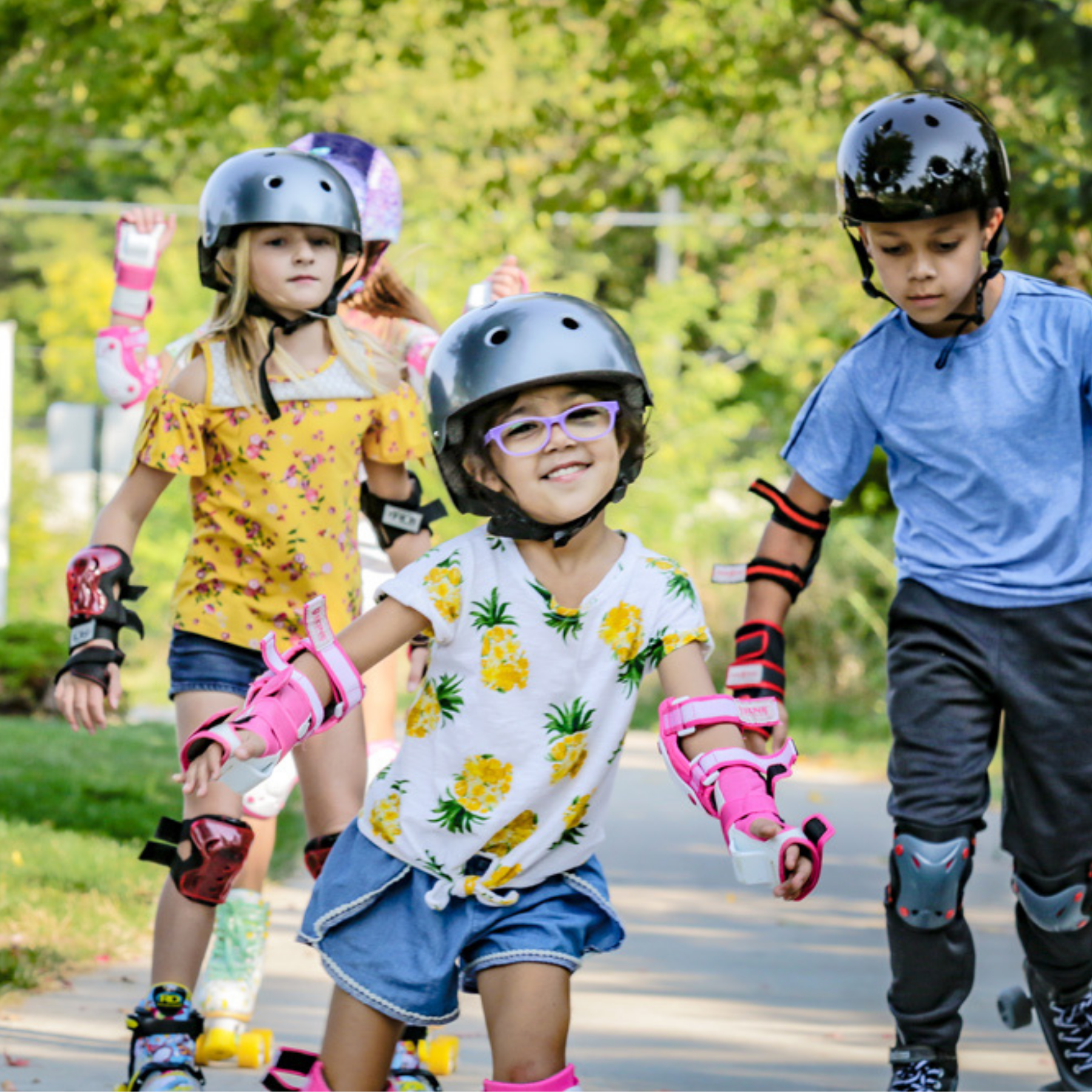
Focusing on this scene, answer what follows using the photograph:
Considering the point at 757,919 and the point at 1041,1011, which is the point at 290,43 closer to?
the point at 757,919

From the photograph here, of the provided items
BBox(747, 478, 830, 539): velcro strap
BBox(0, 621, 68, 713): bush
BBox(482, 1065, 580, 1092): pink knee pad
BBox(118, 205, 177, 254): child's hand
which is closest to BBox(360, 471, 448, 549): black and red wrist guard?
BBox(747, 478, 830, 539): velcro strap

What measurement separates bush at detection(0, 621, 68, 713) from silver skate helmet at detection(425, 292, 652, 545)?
10627 millimetres

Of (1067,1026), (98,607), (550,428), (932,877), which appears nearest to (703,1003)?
(1067,1026)

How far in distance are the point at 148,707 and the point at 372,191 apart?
12066mm

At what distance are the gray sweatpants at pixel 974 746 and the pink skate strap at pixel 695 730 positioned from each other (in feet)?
2.98

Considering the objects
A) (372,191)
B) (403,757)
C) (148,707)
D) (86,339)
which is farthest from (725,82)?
(86,339)

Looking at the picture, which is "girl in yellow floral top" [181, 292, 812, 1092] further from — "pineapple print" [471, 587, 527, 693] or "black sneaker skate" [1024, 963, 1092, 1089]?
"black sneaker skate" [1024, 963, 1092, 1089]

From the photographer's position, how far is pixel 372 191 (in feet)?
18.7

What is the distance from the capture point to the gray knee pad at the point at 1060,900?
4328mm

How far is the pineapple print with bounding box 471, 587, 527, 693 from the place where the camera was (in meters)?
3.41

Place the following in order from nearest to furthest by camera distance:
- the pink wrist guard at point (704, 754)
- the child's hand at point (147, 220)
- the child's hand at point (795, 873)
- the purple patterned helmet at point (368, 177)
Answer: the child's hand at point (795, 873) < the pink wrist guard at point (704, 754) < the child's hand at point (147, 220) < the purple patterned helmet at point (368, 177)

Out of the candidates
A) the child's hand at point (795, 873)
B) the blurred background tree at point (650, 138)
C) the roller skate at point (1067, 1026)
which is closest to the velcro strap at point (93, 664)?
the child's hand at point (795, 873)

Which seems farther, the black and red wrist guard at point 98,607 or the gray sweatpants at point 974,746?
the gray sweatpants at point 974,746

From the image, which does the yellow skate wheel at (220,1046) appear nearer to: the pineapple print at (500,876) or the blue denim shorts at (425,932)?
the blue denim shorts at (425,932)
